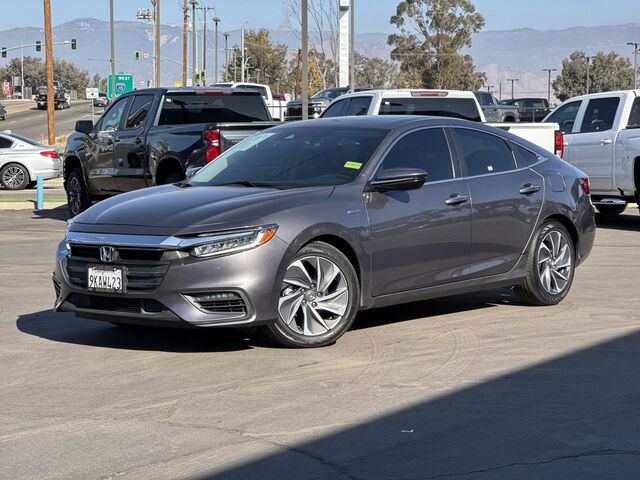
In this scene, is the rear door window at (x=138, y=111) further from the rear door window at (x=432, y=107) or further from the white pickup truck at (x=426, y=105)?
the rear door window at (x=432, y=107)

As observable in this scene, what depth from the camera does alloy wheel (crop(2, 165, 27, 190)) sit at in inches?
1145

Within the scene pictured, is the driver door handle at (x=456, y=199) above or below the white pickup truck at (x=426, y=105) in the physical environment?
below

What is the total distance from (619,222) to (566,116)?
1.97 m

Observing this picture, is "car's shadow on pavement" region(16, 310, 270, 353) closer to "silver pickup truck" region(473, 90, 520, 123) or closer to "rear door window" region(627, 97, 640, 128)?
"rear door window" region(627, 97, 640, 128)

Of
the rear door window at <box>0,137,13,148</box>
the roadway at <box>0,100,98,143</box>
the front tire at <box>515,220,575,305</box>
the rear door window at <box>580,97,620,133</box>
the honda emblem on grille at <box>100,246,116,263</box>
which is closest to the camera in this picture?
the honda emblem on grille at <box>100,246,116,263</box>

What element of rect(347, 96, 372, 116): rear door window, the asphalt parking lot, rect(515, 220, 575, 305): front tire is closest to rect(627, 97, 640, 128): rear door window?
rect(347, 96, 372, 116): rear door window

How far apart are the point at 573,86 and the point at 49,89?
3588 inches

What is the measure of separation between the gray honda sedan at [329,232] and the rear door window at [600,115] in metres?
8.13

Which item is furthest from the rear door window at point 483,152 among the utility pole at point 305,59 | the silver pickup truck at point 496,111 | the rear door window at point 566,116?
the silver pickup truck at point 496,111

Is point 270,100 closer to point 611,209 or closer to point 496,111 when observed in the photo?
point 496,111

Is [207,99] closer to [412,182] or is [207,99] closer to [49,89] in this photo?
[412,182]

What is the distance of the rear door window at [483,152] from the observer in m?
9.40

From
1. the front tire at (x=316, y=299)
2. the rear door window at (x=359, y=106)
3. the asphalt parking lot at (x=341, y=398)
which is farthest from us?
the rear door window at (x=359, y=106)

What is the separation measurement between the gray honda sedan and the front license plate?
1 cm
